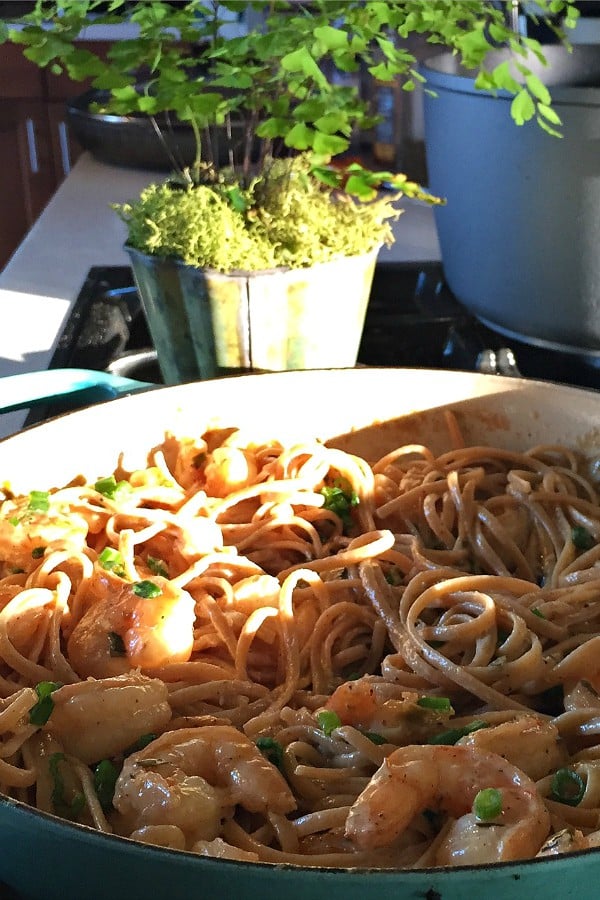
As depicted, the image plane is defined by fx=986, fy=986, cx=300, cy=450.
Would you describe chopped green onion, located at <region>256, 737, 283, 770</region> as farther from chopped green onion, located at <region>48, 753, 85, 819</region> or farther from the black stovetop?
the black stovetop

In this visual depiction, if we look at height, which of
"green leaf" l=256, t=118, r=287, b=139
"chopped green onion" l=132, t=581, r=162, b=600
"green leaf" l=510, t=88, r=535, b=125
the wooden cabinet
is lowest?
the wooden cabinet

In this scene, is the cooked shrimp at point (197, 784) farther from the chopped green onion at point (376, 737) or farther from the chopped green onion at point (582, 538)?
the chopped green onion at point (582, 538)

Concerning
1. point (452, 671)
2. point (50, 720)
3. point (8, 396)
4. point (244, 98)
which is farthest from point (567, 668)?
point (244, 98)

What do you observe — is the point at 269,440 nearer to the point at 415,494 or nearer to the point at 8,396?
the point at 415,494

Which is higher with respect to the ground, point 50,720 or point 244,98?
point 244,98

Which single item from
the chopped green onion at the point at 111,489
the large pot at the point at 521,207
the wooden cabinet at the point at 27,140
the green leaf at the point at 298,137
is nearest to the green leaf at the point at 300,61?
the green leaf at the point at 298,137

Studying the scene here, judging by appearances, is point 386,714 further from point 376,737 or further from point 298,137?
point 298,137

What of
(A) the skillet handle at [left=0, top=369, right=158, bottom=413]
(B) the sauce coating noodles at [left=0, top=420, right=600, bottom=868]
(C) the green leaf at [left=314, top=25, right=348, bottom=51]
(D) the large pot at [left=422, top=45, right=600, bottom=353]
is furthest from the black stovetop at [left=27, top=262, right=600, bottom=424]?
(C) the green leaf at [left=314, top=25, right=348, bottom=51]
